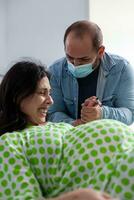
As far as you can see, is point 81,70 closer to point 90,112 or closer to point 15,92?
point 90,112

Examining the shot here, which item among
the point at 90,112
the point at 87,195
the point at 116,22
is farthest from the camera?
the point at 116,22

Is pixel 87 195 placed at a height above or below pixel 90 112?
above

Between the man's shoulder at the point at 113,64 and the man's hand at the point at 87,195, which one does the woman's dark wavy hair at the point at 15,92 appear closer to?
the man's hand at the point at 87,195

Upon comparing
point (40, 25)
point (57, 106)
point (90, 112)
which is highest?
point (40, 25)

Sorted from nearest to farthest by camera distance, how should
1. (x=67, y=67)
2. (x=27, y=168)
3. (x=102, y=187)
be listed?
(x=102, y=187) → (x=27, y=168) → (x=67, y=67)

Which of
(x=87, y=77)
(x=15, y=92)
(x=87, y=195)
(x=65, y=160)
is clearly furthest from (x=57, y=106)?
(x=87, y=195)

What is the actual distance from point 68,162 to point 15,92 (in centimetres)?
39

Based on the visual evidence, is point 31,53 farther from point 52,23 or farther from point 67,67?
point 67,67

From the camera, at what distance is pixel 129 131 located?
120 centimetres

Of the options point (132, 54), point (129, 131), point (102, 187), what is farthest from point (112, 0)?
point (102, 187)

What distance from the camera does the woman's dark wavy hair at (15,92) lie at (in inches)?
55.6

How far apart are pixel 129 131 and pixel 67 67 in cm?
93

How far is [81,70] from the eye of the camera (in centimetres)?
197

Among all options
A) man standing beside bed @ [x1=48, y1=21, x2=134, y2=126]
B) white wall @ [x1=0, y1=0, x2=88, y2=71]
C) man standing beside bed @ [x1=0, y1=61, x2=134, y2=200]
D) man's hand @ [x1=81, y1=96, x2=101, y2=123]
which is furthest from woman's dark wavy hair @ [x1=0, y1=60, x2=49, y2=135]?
white wall @ [x1=0, y1=0, x2=88, y2=71]
